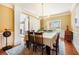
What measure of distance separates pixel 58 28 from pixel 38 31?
0.40 metres

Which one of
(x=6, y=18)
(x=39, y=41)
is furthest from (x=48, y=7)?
(x=6, y=18)

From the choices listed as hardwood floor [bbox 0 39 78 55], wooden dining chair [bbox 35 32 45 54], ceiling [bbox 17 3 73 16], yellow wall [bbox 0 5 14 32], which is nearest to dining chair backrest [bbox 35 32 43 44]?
wooden dining chair [bbox 35 32 45 54]

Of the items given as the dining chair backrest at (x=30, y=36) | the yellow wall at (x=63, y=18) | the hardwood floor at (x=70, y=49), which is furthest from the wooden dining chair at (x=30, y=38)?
the hardwood floor at (x=70, y=49)

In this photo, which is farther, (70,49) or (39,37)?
(39,37)

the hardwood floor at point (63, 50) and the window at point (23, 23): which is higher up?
the window at point (23, 23)

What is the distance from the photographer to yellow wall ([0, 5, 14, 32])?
8.77ft

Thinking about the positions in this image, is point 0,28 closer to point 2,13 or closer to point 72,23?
point 2,13

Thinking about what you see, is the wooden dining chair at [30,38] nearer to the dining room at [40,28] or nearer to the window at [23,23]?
the dining room at [40,28]

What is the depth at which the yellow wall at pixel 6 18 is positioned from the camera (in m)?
2.67

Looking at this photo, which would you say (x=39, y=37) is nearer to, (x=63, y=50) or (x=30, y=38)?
Answer: (x=30, y=38)

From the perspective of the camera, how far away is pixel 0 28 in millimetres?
2666

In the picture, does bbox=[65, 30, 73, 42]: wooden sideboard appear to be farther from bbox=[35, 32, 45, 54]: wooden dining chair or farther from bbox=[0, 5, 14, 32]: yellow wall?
bbox=[0, 5, 14, 32]: yellow wall

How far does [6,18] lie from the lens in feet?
8.84
